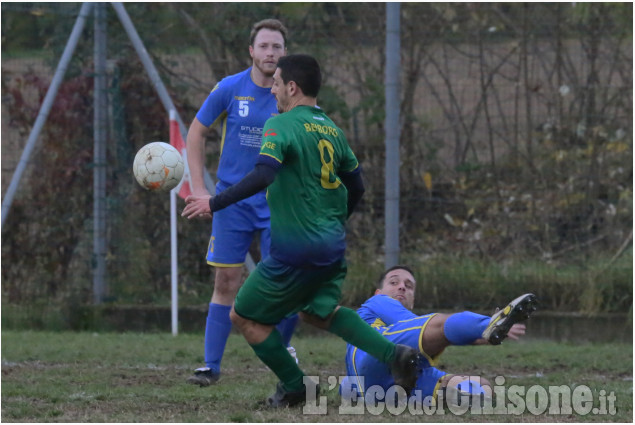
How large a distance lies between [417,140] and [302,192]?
500 centimetres

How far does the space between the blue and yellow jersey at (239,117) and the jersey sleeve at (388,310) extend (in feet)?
3.77

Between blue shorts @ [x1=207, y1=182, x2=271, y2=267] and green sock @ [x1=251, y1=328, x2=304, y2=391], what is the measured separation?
4.44 ft

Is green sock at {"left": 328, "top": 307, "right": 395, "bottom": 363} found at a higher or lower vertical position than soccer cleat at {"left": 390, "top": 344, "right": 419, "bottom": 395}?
higher

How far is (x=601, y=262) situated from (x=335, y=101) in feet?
9.32

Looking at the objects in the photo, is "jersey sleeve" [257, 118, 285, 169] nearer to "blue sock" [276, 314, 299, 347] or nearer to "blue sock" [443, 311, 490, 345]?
"blue sock" [443, 311, 490, 345]

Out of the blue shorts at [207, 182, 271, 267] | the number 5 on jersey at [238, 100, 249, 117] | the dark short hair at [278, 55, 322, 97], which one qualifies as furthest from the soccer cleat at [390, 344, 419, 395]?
the number 5 on jersey at [238, 100, 249, 117]

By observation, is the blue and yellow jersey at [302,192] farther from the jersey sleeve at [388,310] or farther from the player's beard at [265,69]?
the player's beard at [265,69]

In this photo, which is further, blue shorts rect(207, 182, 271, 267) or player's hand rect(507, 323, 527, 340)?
blue shorts rect(207, 182, 271, 267)

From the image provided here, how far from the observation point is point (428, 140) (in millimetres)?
9797

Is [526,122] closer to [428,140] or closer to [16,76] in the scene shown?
[428,140]

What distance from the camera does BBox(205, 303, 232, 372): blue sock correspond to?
6.32 meters

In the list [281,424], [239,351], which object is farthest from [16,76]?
[281,424]

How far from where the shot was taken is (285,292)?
495cm

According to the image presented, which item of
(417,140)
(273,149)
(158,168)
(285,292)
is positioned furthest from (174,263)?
(273,149)
